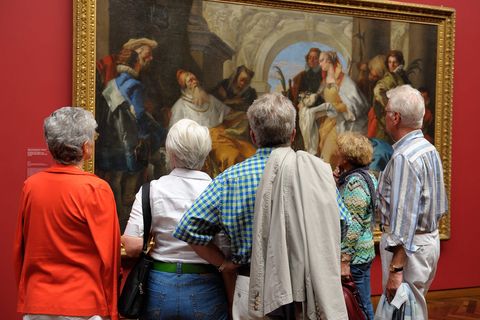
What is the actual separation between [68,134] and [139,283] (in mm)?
847

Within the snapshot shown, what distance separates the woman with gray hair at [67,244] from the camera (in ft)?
10.8

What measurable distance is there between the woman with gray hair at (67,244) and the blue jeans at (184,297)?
0.21m

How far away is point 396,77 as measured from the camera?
25.1ft

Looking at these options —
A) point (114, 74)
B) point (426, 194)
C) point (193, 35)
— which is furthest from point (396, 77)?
point (426, 194)

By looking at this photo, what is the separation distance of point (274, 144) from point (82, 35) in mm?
3411

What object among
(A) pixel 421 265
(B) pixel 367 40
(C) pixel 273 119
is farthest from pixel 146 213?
(B) pixel 367 40

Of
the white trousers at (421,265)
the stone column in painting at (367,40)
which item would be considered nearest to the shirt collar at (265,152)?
the white trousers at (421,265)

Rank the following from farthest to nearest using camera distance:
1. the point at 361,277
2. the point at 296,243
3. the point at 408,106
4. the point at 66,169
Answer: the point at 361,277, the point at 408,106, the point at 66,169, the point at 296,243

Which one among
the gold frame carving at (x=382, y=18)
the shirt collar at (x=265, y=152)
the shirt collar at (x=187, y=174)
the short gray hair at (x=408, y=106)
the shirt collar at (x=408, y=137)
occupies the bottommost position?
the shirt collar at (x=187, y=174)

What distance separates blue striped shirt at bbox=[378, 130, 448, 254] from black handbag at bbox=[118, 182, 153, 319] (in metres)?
1.49

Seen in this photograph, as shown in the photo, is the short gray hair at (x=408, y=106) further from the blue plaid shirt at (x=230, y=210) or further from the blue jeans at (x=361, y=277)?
the blue plaid shirt at (x=230, y=210)

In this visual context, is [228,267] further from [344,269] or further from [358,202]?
[358,202]

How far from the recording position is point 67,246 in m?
3.31

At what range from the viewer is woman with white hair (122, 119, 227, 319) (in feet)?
11.0
